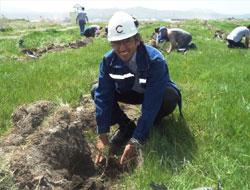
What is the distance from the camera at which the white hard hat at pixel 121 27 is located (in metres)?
2.08

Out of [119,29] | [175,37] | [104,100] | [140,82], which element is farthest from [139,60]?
[175,37]

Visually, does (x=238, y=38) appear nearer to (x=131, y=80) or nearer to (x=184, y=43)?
(x=184, y=43)

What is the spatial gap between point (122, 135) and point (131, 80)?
0.64 metres

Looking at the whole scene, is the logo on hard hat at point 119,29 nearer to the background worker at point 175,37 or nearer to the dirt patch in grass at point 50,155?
the dirt patch in grass at point 50,155

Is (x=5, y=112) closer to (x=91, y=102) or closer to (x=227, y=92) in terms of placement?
(x=91, y=102)

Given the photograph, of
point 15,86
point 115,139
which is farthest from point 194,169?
point 15,86

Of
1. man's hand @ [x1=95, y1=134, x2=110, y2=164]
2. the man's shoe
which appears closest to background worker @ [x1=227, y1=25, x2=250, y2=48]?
the man's shoe

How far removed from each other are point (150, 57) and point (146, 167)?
37.3 inches

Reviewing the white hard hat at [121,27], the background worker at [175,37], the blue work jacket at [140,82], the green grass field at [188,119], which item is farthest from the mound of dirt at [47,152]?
the background worker at [175,37]

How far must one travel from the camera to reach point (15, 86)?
4059mm

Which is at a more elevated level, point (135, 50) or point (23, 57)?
point (135, 50)

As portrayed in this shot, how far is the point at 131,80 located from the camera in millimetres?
2404

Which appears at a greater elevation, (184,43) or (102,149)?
(184,43)

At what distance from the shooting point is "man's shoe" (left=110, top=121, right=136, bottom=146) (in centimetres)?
264
